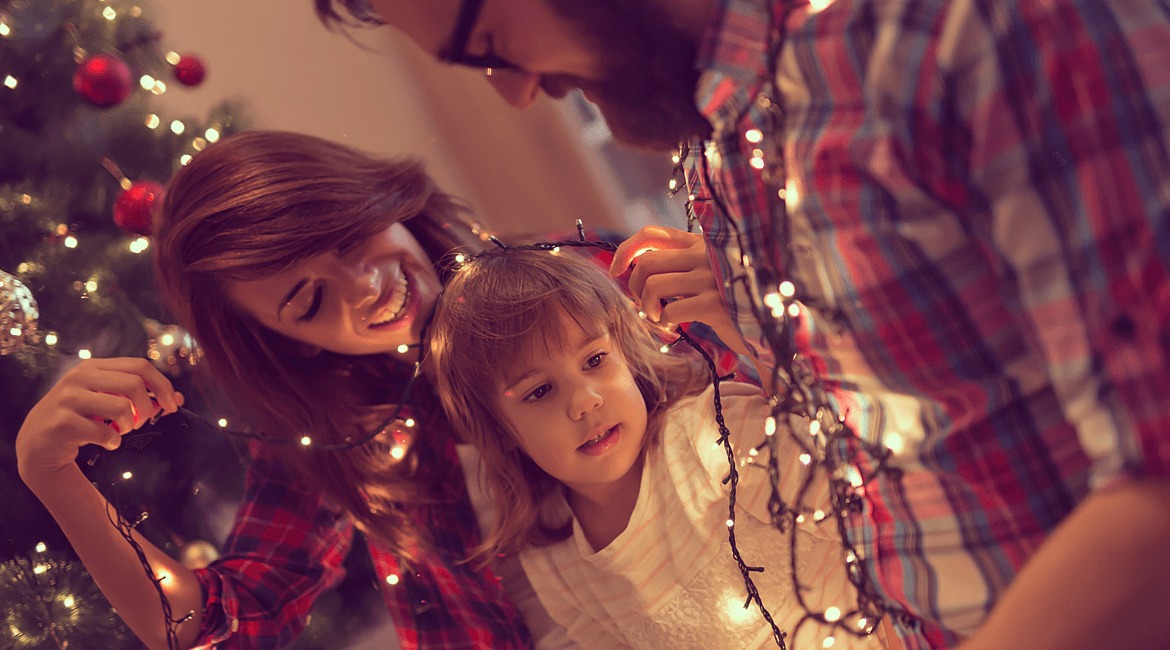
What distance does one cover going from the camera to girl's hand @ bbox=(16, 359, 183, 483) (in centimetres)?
106

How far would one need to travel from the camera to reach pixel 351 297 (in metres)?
1.19


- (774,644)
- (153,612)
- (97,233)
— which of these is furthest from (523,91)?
(97,233)

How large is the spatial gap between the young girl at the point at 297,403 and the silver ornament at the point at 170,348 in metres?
0.03

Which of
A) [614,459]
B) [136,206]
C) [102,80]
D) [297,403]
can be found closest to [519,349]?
[614,459]

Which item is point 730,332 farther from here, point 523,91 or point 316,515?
point 316,515

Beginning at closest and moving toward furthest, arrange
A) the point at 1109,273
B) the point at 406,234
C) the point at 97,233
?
the point at 1109,273 < the point at 406,234 < the point at 97,233

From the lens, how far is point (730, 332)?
0.96 meters

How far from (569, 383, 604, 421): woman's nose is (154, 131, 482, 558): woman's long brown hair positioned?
1.03 ft

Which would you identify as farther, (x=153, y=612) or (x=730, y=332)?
(x=153, y=612)

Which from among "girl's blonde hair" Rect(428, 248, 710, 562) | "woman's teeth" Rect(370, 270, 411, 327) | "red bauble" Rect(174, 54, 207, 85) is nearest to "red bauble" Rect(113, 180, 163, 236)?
"red bauble" Rect(174, 54, 207, 85)

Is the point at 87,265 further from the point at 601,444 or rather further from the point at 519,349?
the point at 601,444

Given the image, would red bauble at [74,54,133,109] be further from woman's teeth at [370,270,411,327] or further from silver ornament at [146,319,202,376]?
woman's teeth at [370,270,411,327]

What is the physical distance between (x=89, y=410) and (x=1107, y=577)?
3.32 ft

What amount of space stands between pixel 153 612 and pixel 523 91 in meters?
0.86
